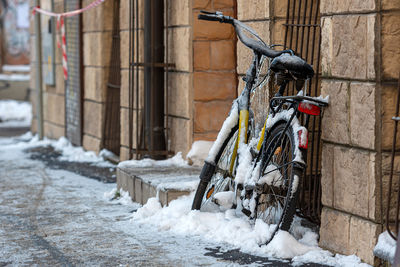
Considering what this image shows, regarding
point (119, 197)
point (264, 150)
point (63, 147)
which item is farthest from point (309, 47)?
point (63, 147)

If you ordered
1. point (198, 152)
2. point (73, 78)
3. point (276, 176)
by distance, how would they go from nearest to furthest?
point (276, 176) → point (198, 152) → point (73, 78)

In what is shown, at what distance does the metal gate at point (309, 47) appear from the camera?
5.56 m

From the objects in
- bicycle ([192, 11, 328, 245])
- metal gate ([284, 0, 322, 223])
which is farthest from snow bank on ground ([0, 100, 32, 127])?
metal gate ([284, 0, 322, 223])

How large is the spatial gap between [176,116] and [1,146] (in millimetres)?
6004

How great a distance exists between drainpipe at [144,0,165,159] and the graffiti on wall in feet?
83.6

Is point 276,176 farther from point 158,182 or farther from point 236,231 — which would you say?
point 158,182

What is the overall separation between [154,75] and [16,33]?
26385 millimetres

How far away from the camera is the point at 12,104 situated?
22656 mm

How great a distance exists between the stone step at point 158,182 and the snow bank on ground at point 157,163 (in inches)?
3.9

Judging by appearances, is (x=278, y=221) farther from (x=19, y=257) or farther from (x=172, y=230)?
(x=19, y=257)

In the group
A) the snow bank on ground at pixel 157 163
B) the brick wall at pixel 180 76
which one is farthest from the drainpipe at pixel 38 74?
the snow bank on ground at pixel 157 163

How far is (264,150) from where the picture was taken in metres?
5.37

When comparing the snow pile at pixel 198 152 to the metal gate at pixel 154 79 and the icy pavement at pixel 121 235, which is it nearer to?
the metal gate at pixel 154 79

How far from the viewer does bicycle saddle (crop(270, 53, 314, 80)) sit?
4938 millimetres
